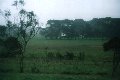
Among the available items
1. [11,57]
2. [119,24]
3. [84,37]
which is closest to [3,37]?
[11,57]

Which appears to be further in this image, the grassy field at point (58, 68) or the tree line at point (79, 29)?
the tree line at point (79, 29)

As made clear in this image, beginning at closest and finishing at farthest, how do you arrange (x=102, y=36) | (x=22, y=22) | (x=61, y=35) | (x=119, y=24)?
(x=22, y=22) < (x=119, y=24) < (x=102, y=36) < (x=61, y=35)

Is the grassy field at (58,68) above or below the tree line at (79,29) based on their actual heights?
below

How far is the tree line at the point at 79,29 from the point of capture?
90.6m

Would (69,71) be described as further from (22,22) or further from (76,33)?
(76,33)

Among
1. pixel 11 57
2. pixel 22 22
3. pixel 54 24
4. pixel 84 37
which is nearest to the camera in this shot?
pixel 22 22

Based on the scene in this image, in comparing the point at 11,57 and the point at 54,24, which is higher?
the point at 54,24

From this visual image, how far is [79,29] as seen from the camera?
357 feet

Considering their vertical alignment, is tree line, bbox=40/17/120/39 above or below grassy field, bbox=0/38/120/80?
above

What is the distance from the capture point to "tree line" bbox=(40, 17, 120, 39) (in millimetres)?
90562

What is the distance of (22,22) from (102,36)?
219 feet

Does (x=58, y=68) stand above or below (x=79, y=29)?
below

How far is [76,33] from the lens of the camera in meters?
110

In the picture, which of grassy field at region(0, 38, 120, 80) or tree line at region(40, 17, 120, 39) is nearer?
grassy field at region(0, 38, 120, 80)
